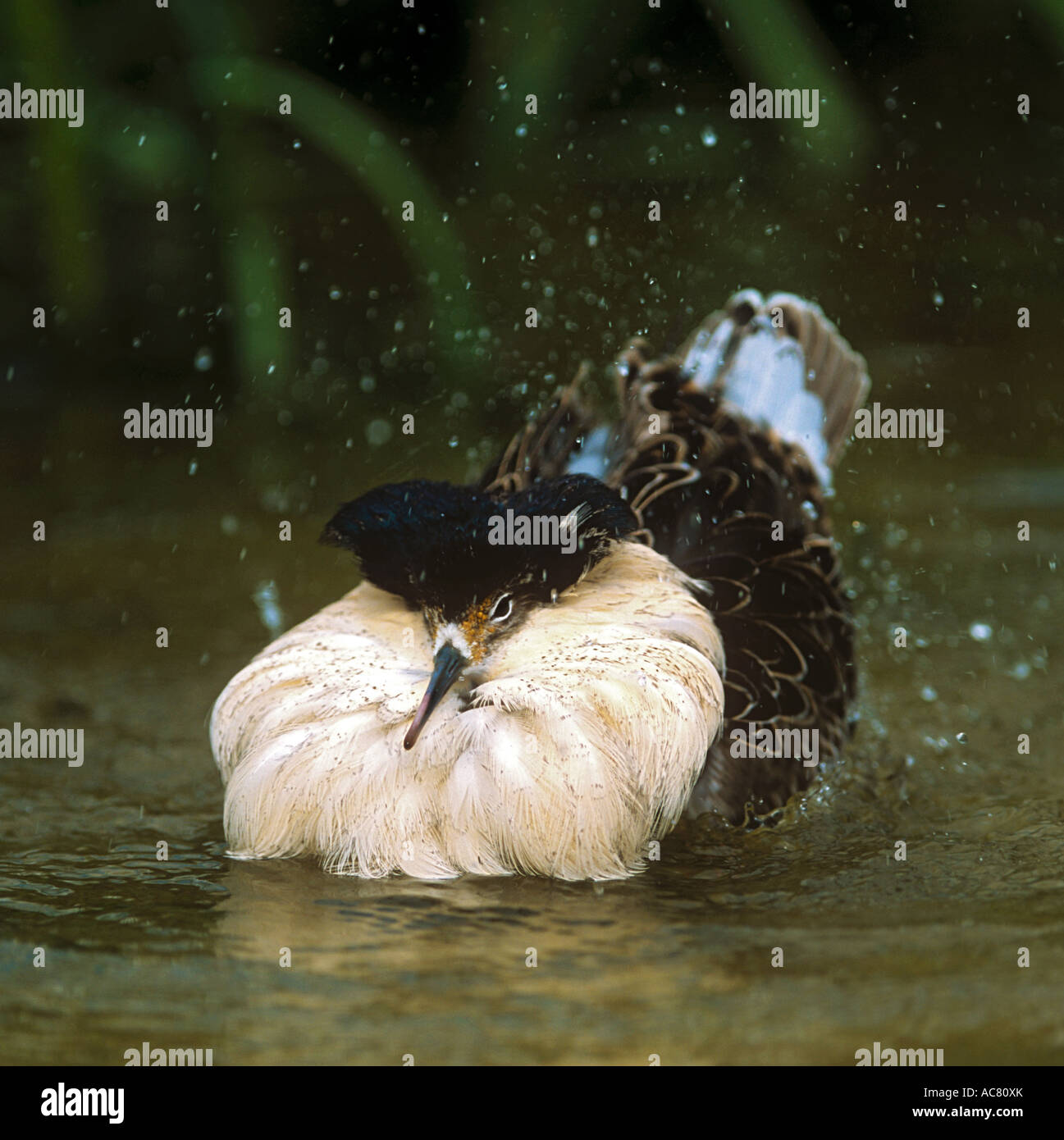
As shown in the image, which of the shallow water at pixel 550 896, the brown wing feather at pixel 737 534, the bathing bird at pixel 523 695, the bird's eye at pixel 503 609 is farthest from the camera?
the brown wing feather at pixel 737 534

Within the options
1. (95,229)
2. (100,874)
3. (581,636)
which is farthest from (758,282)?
(100,874)

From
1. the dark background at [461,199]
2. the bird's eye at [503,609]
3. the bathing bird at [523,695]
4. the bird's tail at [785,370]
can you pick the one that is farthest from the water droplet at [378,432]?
the bird's eye at [503,609]

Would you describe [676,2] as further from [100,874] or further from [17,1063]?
[17,1063]

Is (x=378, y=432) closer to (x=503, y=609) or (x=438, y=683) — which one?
(x=503, y=609)

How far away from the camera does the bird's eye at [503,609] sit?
→ 3.40m

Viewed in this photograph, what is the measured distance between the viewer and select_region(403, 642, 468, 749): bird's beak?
3195 mm

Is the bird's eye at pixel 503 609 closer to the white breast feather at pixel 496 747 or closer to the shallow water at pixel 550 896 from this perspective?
the white breast feather at pixel 496 747

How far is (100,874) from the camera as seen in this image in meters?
3.44

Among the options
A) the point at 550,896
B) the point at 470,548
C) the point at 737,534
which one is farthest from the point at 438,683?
the point at 737,534

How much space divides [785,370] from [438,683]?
76.1 inches

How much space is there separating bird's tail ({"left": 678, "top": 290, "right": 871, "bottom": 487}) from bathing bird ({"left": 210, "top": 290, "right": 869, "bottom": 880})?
0.78m

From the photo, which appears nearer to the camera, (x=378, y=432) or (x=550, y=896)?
(x=550, y=896)

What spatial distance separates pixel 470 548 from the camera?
331 cm

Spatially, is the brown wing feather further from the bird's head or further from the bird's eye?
the bird's eye
